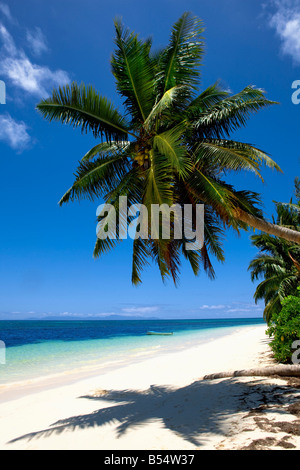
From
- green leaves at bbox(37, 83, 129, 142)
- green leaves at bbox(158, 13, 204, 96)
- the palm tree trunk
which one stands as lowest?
the palm tree trunk

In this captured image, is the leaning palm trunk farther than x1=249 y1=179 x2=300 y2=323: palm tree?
No

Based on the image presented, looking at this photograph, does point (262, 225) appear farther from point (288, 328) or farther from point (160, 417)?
point (160, 417)

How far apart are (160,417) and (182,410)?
462 mm

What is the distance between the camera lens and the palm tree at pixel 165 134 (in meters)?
5.89

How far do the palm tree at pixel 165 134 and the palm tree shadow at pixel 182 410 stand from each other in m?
2.51

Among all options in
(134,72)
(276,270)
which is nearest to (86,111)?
(134,72)

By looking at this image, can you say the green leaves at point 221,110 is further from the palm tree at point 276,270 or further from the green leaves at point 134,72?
the palm tree at point 276,270

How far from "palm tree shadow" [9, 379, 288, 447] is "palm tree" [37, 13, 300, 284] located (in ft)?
8.23

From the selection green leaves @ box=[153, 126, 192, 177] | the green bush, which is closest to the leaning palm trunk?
the green bush

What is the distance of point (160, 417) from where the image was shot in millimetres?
4855

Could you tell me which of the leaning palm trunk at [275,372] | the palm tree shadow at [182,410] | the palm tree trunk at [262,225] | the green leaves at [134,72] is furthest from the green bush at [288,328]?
the green leaves at [134,72]

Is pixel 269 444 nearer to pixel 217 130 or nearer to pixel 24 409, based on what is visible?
pixel 24 409

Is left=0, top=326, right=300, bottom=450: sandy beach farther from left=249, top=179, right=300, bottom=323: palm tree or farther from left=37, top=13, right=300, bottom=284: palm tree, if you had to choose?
left=249, top=179, right=300, bottom=323: palm tree

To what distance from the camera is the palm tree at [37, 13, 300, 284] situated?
5.89 meters
